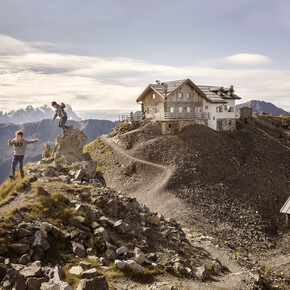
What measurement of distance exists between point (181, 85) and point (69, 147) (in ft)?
115

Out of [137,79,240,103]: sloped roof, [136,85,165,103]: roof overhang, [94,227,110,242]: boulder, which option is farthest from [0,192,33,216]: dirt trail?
[136,85,165,103]: roof overhang

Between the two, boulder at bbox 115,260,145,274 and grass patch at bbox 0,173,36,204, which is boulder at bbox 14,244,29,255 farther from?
grass patch at bbox 0,173,36,204

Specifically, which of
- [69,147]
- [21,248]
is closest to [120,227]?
[21,248]

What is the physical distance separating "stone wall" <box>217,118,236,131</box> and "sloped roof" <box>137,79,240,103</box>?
4679 millimetres

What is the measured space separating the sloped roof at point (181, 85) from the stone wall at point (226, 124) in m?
4.68

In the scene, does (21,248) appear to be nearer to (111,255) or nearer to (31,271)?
(31,271)

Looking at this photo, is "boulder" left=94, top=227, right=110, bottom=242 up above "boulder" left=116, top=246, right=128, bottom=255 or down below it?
above

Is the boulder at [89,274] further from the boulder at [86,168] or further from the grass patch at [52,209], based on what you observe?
the boulder at [86,168]

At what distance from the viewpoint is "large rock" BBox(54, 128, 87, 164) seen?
1096 inches

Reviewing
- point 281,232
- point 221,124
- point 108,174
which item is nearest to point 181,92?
point 221,124

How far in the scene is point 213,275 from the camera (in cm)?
1619

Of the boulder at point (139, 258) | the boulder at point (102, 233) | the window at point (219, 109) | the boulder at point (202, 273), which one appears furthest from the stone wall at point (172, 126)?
the boulder at point (139, 258)

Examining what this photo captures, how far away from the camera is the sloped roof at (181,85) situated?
186ft

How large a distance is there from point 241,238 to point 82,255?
22565 mm
